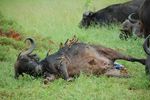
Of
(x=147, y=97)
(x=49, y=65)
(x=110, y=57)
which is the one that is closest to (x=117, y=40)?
(x=110, y=57)

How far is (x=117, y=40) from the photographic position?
1456cm

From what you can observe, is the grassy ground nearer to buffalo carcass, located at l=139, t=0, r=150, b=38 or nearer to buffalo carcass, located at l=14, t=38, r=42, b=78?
buffalo carcass, located at l=14, t=38, r=42, b=78

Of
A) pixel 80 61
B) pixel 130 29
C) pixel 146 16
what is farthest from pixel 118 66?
pixel 130 29

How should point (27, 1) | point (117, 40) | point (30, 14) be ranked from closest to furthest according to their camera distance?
point (117, 40) → point (30, 14) → point (27, 1)

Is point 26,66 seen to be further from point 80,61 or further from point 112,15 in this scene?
point 112,15

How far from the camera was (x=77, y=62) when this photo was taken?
9.52m

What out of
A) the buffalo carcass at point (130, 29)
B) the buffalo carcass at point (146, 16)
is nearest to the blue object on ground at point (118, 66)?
the buffalo carcass at point (146, 16)

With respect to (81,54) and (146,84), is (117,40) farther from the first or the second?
(146,84)

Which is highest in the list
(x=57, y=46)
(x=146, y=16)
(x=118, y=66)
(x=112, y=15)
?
(x=146, y=16)

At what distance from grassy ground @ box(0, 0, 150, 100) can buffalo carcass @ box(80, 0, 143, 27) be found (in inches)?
21.9

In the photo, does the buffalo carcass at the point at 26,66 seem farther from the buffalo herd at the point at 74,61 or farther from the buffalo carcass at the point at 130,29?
the buffalo carcass at the point at 130,29

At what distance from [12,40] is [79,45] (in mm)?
3956

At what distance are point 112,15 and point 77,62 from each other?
838 centimetres

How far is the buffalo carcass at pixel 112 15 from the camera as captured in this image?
17.4 m
